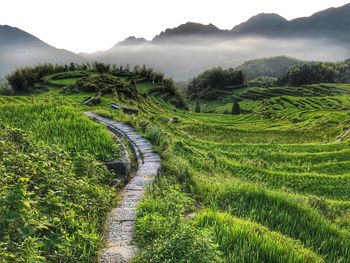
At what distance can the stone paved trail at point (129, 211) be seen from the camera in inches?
231

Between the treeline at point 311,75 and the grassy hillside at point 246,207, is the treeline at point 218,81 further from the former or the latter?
the grassy hillside at point 246,207

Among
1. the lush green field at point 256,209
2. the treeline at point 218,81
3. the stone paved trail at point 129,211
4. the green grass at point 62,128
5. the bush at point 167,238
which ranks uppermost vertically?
the green grass at point 62,128

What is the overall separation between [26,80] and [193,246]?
46026mm

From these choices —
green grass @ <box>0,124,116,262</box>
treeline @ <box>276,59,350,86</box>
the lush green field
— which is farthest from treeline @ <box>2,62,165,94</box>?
treeline @ <box>276,59,350,86</box>

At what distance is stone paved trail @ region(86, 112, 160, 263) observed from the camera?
5855 millimetres

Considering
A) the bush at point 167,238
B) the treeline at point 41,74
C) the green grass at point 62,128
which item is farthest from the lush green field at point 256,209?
the treeline at point 41,74

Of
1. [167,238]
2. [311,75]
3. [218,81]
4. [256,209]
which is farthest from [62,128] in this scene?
[311,75]

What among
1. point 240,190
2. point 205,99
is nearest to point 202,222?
point 240,190

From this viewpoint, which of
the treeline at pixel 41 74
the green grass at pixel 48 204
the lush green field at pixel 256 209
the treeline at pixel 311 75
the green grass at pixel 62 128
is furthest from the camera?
the treeline at pixel 311 75

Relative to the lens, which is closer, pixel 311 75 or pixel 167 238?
pixel 167 238

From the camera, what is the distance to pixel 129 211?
7.44 m

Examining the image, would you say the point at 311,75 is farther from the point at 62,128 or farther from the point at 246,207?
the point at 246,207

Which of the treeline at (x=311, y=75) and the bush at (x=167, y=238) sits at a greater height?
the bush at (x=167, y=238)

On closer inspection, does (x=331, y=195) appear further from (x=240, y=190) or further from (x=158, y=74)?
(x=158, y=74)
